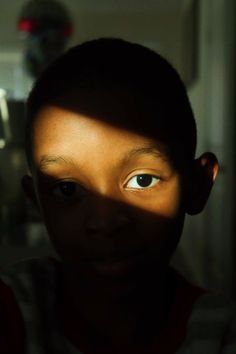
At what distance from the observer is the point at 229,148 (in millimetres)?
1721

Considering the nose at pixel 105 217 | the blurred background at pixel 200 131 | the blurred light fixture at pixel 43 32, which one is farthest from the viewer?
the blurred light fixture at pixel 43 32

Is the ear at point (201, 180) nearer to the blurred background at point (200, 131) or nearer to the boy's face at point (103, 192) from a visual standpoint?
the boy's face at point (103, 192)

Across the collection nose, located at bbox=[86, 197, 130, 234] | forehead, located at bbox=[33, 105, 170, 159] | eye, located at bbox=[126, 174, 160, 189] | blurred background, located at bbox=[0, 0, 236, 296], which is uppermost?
forehead, located at bbox=[33, 105, 170, 159]

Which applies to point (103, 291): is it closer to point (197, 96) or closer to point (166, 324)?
point (166, 324)

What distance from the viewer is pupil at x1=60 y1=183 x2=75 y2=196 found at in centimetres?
43

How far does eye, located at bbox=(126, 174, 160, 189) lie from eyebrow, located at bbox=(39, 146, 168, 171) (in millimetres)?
20

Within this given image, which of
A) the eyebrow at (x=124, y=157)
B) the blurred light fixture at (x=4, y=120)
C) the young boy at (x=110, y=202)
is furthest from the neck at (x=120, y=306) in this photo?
the blurred light fixture at (x=4, y=120)

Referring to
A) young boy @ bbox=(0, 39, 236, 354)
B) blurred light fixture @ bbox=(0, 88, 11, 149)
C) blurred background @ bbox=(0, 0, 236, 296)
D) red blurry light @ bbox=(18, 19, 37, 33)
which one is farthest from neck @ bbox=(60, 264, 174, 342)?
red blurry light @ bbox=(18, 19, 37, 33)

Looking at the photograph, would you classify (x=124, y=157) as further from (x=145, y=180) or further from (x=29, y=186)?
(x=29, y=186)

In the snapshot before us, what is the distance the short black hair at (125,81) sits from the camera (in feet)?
1.42

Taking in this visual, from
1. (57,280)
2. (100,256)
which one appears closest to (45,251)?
(57,280)

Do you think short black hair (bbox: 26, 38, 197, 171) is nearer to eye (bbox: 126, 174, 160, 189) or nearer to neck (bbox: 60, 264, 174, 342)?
eye (bbox: 126, 174, 160, 189)

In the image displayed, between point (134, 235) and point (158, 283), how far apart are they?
4.3 inches

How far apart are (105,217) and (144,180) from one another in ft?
0.17
